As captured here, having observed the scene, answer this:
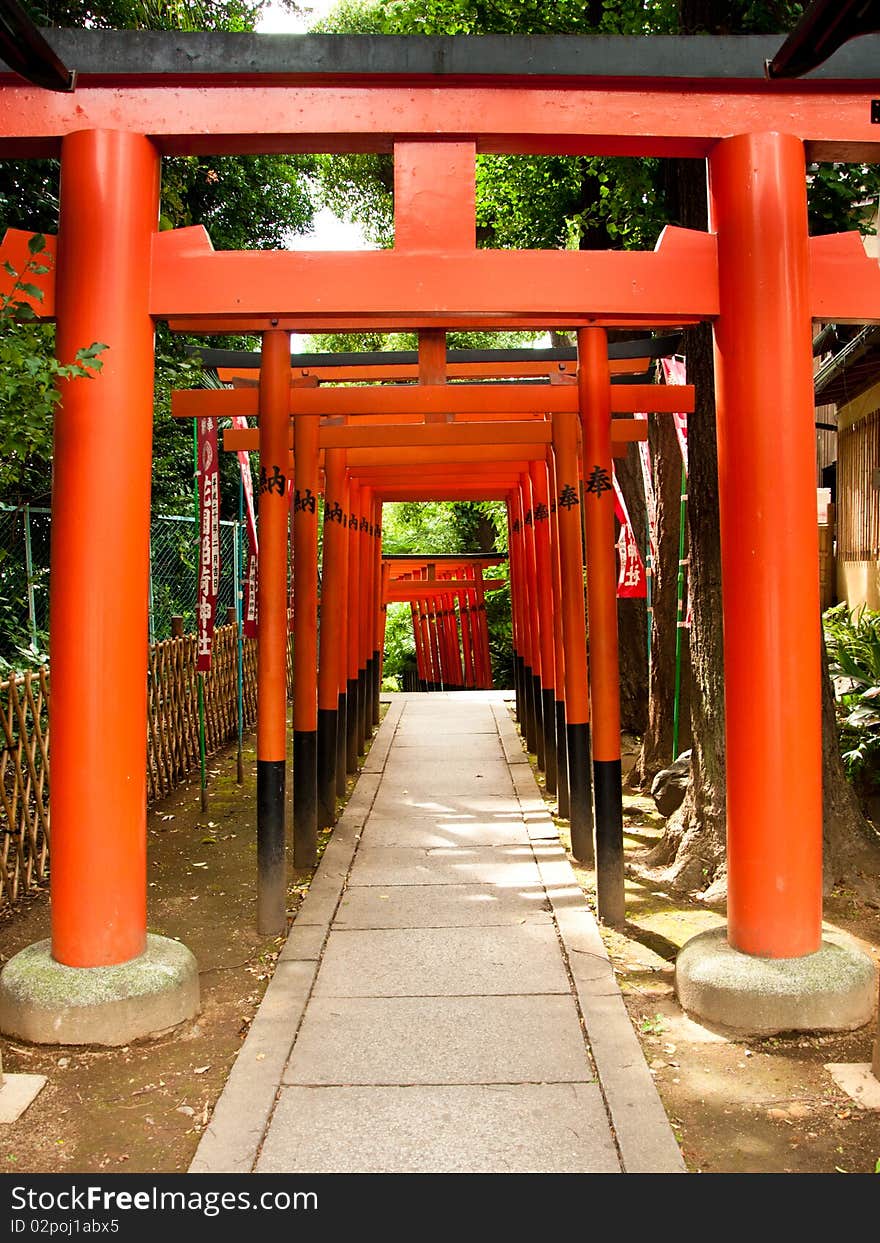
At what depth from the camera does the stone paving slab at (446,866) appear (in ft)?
20.5

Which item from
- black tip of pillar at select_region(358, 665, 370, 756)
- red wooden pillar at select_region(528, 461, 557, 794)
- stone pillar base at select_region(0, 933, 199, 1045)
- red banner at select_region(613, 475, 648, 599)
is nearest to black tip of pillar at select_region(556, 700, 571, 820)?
red wooden pillar at select_region(528, 461, 557, 794)

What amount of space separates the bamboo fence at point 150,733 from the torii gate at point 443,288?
1.68 metres

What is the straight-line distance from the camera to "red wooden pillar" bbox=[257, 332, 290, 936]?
207 inches

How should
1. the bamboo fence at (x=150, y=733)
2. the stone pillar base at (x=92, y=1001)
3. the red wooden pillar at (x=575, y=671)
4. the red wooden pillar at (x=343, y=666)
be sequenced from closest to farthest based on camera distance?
the stone pillar base at (x=92, y=1001), the bamboo fence at (x=150, y=733), the red wooden pillar at (x=575, y=671), the red wooden pillar at (x=343, y=666)

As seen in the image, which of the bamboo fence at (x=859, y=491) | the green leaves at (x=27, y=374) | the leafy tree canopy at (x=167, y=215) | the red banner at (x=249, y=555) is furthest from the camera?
the bamboo fence at (x=859, y=491)

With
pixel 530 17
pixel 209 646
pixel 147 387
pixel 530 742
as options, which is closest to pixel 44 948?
pixel 147 387

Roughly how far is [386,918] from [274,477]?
8.08ft

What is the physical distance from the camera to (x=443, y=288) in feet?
14.3

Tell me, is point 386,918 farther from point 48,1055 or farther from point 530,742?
point 530,742

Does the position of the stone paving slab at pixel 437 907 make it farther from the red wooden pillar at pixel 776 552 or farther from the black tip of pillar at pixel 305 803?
the red wooden pillar at pixel 776 552

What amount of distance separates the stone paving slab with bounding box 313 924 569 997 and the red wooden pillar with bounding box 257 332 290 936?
46 cm

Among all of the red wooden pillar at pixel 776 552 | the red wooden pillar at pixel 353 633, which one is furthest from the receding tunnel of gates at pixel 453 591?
the red wooden pillar at pixel 776 552

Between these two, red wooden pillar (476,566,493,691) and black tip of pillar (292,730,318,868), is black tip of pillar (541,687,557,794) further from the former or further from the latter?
red wooden pillar (476,566,493,691)

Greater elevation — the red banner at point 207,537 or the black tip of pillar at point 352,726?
the red banner at point 207,537
